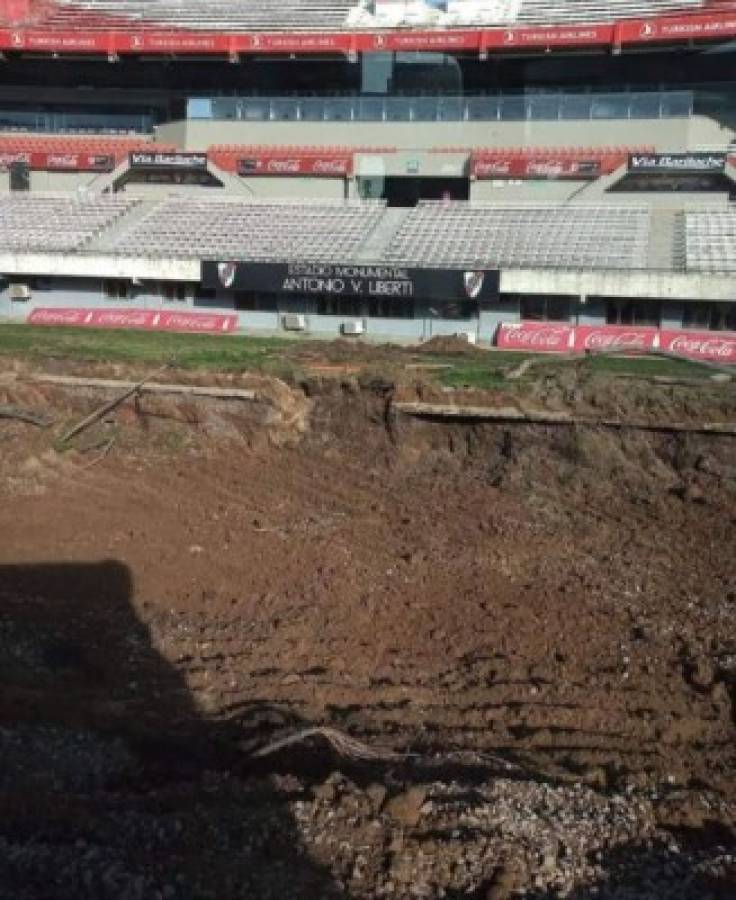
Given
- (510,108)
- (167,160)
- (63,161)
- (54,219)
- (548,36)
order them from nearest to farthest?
1. (548,36)
2. (510,108)
3. (54,219)
4. (167,160)
5. (63,161)

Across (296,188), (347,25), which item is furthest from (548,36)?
(296,188)

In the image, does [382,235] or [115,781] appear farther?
[382,235]

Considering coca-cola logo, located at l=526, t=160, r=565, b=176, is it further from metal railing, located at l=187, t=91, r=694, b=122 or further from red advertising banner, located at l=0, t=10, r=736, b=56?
red advertising banner, located at l=0, t=10, r=736, b=56

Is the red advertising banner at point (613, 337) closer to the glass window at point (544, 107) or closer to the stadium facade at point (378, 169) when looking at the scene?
the stadium facade at point (378, 169)

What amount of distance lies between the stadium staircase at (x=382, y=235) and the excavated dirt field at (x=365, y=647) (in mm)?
15454

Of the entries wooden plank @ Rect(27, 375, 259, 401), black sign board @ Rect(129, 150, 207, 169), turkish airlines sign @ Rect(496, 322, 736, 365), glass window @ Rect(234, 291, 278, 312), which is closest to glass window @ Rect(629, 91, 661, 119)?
turkish airlines sign @ Rect(496, 322, 736, 365)

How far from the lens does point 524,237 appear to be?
117 ft

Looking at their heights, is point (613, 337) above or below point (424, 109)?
below

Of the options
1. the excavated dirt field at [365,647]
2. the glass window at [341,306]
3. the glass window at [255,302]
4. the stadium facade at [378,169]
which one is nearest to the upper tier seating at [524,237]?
the stadium facade at [378,169]

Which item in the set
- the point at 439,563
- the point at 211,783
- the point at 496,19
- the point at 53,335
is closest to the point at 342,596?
the point at 439,563

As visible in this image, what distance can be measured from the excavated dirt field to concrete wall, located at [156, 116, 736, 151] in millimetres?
22129

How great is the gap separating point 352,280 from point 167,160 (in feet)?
43.7

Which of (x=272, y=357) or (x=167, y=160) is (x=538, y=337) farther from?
(x=167, y=160)

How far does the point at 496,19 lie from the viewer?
138 ft
